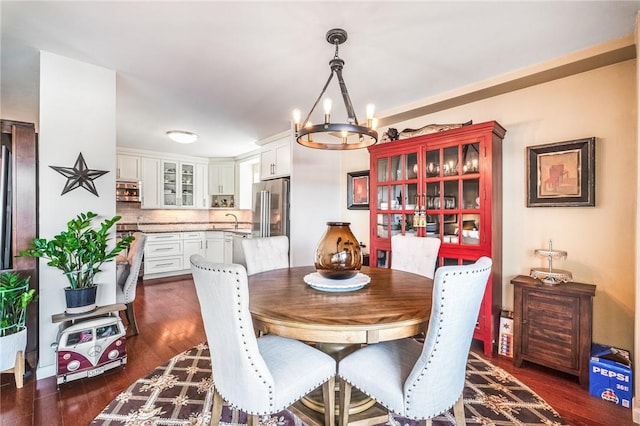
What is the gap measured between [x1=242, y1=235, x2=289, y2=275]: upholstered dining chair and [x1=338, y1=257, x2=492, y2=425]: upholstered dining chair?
1317mm

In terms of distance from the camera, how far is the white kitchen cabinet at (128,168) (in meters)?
5.43

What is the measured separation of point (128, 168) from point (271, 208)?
3.11 m

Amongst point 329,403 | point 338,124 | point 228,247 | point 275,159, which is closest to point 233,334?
point 329,403

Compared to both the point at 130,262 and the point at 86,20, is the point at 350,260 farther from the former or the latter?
the point at 130,262

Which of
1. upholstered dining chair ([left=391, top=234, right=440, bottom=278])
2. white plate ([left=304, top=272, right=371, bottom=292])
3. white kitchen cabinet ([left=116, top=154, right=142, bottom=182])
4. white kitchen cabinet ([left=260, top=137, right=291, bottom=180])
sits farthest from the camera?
white kitchen cabinet ([left=116, top=154, right=142, bottom=182])

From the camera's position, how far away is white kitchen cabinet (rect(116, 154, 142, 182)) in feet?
17.8

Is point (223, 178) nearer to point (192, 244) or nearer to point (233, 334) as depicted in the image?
point (192, 244)

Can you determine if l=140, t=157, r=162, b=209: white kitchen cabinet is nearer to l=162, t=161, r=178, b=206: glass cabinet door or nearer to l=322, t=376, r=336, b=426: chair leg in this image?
l=162, t=161, r=178, b=206: glass cabinet door

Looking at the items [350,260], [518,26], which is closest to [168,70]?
[350,260]

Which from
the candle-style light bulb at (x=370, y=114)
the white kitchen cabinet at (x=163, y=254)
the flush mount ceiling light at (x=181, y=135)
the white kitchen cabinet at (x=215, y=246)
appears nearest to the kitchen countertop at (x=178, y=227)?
the white kitchen cabinet at (x=215, y=246)

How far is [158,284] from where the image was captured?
523 cm

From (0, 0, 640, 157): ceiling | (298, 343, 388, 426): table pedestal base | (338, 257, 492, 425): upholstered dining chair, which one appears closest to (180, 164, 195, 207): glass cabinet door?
(0, 0, 640, 157): ceiling

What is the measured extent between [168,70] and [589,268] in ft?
12.5

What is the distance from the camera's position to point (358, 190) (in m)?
4.27
